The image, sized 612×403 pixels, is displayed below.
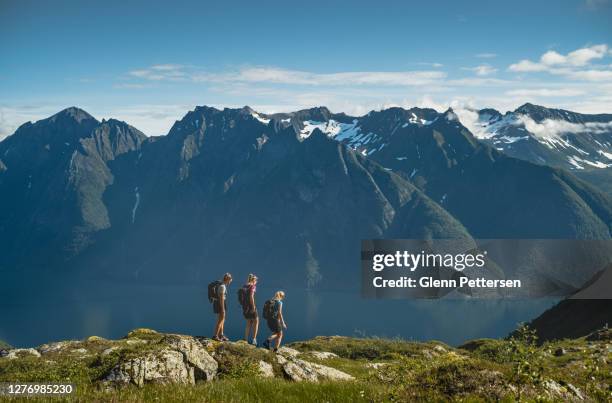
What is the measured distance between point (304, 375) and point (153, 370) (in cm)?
554

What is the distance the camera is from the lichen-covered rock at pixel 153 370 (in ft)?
51.5

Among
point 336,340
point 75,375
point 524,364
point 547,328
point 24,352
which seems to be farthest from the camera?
point 547,328

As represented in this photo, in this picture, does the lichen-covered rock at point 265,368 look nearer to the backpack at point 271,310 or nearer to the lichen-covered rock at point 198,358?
the lichen-covered rock at point 198,358

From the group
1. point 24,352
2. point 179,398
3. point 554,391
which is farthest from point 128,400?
point 24,352

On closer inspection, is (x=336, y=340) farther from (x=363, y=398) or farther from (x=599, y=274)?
(x=599, y=274)

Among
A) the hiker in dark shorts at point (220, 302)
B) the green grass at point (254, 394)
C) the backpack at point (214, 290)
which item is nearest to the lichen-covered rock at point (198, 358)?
the green grass at point (254, 394)

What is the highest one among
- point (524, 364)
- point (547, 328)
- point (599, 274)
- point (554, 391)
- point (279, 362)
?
point (524, 364)

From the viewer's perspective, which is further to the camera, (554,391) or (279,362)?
(279,362)

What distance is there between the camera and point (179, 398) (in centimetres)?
916

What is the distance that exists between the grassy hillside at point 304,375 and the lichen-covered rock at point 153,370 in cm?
4

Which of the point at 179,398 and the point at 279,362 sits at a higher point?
the point at 179,398

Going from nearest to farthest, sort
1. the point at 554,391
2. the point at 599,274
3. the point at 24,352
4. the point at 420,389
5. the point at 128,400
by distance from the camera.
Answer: the point at 128,400
the point at 420,389
the point at 554,391
the point at 24,352
the point at 599,274

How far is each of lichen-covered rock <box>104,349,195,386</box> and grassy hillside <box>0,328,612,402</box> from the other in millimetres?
37

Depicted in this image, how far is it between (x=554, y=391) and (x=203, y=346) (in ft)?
38.6
